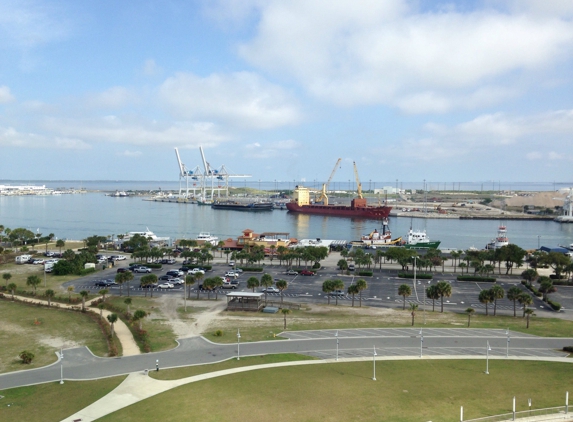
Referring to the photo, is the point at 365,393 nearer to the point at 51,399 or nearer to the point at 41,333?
the point at 51,399

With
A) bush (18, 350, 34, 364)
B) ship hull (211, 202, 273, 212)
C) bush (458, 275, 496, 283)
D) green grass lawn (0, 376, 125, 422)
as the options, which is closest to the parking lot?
bush (458, 275, 496, 283)

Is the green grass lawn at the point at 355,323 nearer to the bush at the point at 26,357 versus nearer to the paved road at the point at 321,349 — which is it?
the paved road at the point at 321,349

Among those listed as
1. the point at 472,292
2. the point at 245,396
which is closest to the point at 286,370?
the point at 245,396

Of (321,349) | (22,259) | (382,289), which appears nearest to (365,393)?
(321,349)

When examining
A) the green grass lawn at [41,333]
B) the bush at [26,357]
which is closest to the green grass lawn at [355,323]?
the green grass lawn at [41,333]

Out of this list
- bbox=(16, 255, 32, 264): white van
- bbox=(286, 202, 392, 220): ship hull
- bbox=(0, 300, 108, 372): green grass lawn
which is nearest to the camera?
bbox=(0, 300, 108, 372): green grass lawn

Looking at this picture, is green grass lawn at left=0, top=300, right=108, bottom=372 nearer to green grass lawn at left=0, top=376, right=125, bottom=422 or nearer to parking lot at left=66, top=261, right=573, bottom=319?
green grass lawn at left=0, top=376, right=125, bottom=422

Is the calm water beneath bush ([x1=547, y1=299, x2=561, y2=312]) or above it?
above
